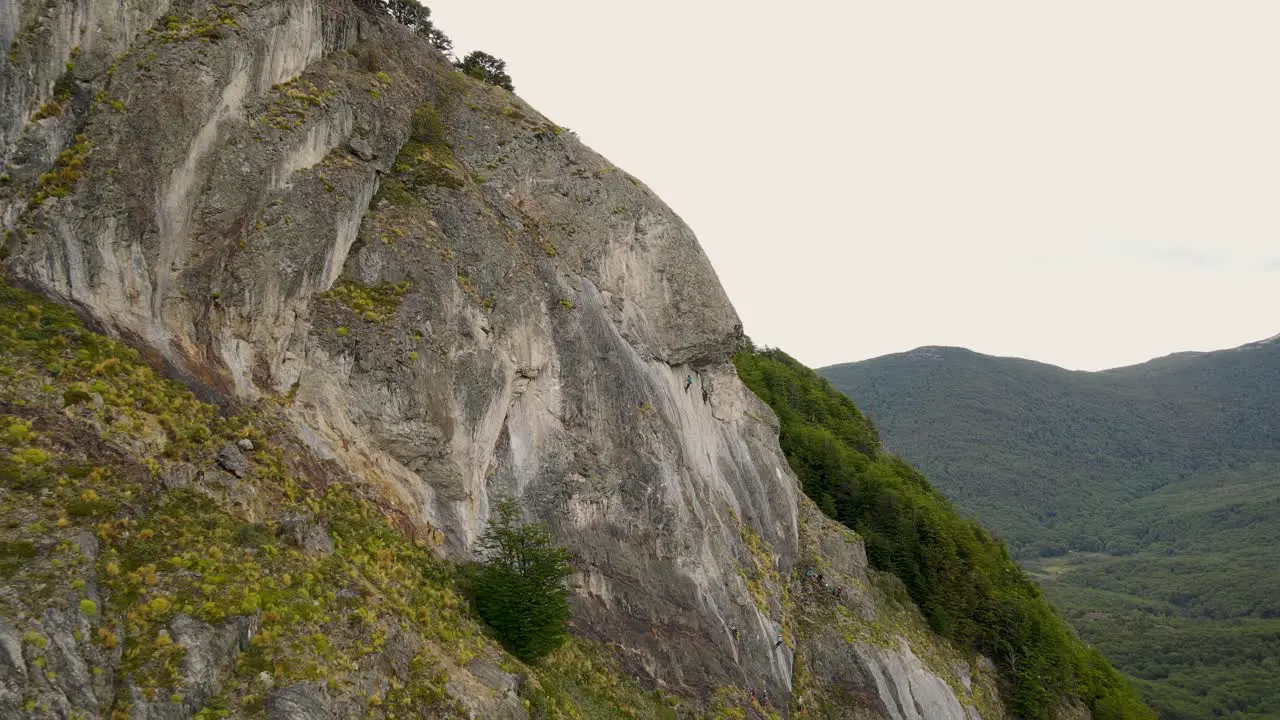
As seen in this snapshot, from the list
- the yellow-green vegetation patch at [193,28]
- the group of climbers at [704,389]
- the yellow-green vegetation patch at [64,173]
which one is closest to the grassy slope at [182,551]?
the yellow-green vegetation patch at [64,173]

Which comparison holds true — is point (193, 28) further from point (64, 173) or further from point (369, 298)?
point (369, 298)

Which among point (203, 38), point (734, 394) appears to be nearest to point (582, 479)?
point (734, 394)

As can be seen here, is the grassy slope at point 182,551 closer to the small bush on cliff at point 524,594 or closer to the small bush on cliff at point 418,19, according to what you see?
the small bush on cliff at point 524,594

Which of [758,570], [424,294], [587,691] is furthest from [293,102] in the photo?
[758,570]

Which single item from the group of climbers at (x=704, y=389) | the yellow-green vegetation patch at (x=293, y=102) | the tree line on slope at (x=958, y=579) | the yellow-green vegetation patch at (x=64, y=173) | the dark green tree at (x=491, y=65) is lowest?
the tree line on slope at (x=958, y=579)

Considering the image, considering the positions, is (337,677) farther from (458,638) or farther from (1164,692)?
(1164,692)

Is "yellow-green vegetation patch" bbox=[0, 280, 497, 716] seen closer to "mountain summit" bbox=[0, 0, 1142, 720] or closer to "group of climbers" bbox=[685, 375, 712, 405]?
"mountain summit" bbox=[0, 0, 1142, 720]

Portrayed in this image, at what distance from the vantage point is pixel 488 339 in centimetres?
2272

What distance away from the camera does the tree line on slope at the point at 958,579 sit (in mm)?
41031

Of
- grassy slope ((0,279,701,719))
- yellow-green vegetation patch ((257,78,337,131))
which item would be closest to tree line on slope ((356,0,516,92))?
yellow-green vegetation patch ((257,78,337,131))

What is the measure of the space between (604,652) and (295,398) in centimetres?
1210

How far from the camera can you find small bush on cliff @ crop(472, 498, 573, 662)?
1836cm

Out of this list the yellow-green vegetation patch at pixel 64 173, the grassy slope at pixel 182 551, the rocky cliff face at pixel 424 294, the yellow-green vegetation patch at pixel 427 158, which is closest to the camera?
the grassy slope at pixel 182 551

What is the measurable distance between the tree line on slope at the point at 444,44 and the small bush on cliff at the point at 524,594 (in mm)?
25148
